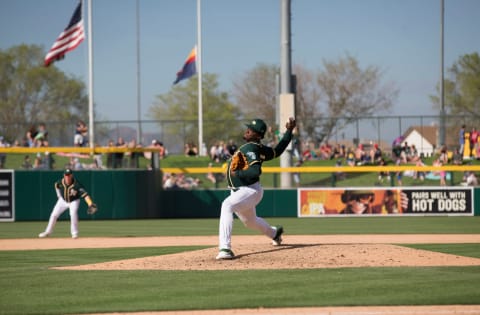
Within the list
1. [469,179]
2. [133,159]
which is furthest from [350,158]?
[133,159]

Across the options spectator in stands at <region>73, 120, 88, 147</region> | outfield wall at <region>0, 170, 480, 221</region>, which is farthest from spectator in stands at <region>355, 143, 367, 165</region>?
spectator in stands at <region>73, 120, 88, 147</region>

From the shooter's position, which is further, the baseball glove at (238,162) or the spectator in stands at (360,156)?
the spectator in stands at (360,156)

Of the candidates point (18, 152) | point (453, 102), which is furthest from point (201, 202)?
point (453, 102)

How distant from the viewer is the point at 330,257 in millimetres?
11281

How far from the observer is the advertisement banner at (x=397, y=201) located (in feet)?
85.5

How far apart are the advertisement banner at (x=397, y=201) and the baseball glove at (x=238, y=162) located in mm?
15382

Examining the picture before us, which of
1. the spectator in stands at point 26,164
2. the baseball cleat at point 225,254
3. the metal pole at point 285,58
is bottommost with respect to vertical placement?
the baseball cleat at point 225,254

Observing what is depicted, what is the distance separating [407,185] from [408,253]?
602 inches

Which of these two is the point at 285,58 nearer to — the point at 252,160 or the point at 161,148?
the point at 161,148

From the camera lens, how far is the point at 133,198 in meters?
25.2

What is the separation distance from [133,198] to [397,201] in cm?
848

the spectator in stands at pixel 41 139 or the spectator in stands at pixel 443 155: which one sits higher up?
the spectator in stands at pixel 41 139

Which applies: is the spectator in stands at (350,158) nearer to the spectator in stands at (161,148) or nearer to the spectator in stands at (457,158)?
the spectator in stands at (457,158)

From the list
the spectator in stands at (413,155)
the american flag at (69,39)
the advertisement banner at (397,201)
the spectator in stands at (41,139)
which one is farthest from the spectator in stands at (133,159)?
the spectator in stands at (413,155)
